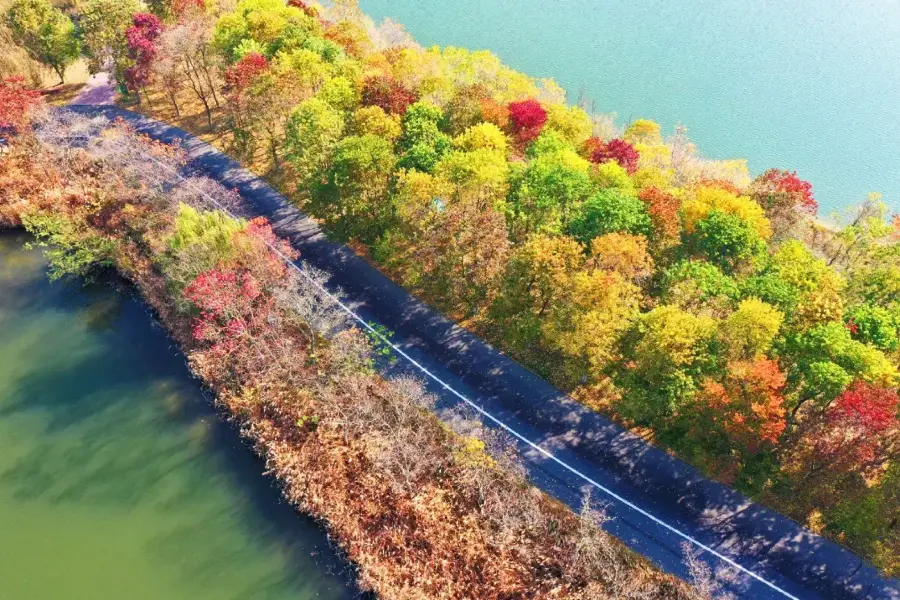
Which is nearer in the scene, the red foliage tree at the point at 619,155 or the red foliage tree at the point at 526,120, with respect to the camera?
the red foliage tree at the point at 619,155

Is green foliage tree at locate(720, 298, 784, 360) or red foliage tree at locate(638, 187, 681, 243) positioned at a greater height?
red foliage tree at locate(638, 187, 681, 243)

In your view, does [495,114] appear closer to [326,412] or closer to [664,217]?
[664,217]

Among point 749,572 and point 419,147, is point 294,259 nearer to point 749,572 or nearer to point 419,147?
point 419,147

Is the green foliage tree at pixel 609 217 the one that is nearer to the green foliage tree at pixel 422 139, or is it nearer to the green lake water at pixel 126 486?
the green foliage tree at pixel 422 139

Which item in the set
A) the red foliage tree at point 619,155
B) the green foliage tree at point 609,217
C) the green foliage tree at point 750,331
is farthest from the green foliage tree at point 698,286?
the red foliage tree at point 619,155

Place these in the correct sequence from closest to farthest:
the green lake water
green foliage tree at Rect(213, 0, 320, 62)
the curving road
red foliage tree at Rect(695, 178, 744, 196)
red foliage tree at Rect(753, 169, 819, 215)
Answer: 1. the curving road
2. the green lake water
3. red foliage tree at Rect(753, 169, 819, 215)
4. red foliage tree at Rect(695, 178, 744, 196)
5. green foliage tree at Rect(213, 0, 320, 62)

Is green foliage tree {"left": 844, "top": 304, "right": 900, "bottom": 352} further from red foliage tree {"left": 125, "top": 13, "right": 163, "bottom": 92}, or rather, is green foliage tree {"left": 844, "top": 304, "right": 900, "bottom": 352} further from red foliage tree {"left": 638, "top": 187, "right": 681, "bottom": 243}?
red foliage tree {"left": 125, "top": 13, "right": 163, "bottom": 92}

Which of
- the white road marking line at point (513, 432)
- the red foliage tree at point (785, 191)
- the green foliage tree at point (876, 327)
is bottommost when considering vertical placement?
the white road marking line at point (513, 432)

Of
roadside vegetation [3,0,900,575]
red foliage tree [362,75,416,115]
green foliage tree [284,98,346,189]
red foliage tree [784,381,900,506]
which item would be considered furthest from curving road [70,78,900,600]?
red foliage tree [362,75,416,115]
